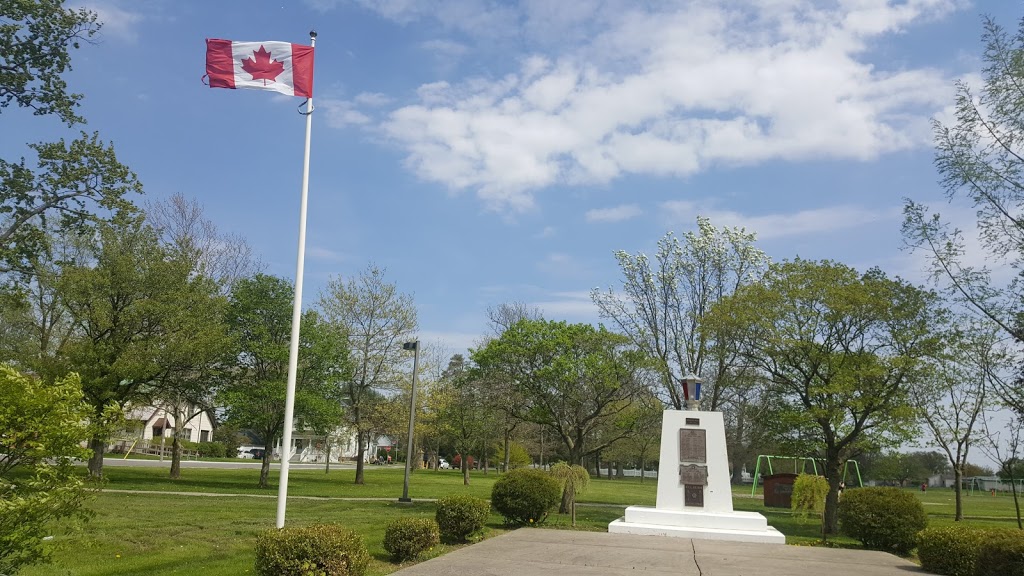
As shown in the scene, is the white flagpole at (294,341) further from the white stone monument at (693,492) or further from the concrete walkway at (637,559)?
the white stone monument at (693,492)

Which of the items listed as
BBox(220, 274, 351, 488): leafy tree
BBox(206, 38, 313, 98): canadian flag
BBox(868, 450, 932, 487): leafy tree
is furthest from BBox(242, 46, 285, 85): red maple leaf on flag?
BBox(868, 450, 932, 487): leafy tree

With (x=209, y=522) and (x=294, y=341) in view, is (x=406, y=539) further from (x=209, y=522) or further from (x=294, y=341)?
(x=209, y=522)

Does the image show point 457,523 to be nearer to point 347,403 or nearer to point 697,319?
point 697,319

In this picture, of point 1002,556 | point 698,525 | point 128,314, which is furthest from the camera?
point 128,314

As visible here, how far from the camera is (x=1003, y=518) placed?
101 feet

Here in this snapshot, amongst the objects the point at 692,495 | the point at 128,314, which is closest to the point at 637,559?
the point at 692,495

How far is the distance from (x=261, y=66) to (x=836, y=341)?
19.3m

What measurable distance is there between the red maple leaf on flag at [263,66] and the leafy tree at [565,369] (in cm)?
1383

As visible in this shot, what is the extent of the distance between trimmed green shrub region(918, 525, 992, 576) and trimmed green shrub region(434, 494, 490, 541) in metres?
7.97

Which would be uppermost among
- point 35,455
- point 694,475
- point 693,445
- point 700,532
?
point 35,455

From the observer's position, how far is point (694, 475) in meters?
17.9

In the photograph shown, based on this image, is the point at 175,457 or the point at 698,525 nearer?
the point at 698,525

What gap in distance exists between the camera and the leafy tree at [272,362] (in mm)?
30891

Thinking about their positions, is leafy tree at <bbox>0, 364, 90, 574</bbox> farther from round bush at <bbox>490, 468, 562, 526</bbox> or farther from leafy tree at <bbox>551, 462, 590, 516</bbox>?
leafy tree at <bbox>551, 462, 590, 516</bbox>
